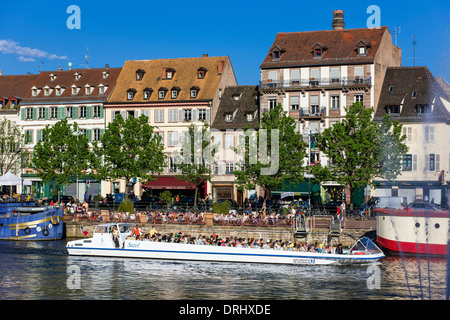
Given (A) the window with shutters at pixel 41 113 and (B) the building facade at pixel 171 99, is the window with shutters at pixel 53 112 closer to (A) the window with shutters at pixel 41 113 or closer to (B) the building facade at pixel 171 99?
(A) the window with shutters at pixel 41 113

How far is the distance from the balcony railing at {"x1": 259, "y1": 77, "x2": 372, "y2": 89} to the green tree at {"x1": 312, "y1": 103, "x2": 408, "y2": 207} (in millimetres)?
7362

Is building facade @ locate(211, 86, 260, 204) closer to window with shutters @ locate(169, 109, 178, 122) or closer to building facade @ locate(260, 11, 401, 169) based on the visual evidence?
building facade @ locate(260, 11, 401, 169)

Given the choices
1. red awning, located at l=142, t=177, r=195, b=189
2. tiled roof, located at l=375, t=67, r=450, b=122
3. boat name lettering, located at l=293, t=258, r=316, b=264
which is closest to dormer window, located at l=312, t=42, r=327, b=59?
tiled roof, located at l=375, t=67, r=450, b=122

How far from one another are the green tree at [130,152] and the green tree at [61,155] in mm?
2564

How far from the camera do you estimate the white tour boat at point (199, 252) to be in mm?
43219

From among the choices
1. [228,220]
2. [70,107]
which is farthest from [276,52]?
[228,220]

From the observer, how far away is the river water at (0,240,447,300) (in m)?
34.1

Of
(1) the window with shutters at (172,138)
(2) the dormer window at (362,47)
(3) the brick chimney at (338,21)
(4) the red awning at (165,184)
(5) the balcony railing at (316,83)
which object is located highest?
(3) the brick chimney at (338,21)

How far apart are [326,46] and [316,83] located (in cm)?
460

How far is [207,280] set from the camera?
38.4m

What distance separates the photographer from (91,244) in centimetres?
4859

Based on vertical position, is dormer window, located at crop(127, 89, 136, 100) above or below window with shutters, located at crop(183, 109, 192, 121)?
above

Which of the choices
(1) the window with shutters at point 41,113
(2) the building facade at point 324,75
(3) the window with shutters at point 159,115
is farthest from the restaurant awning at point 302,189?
(1) the window with shutters at point 41,113
